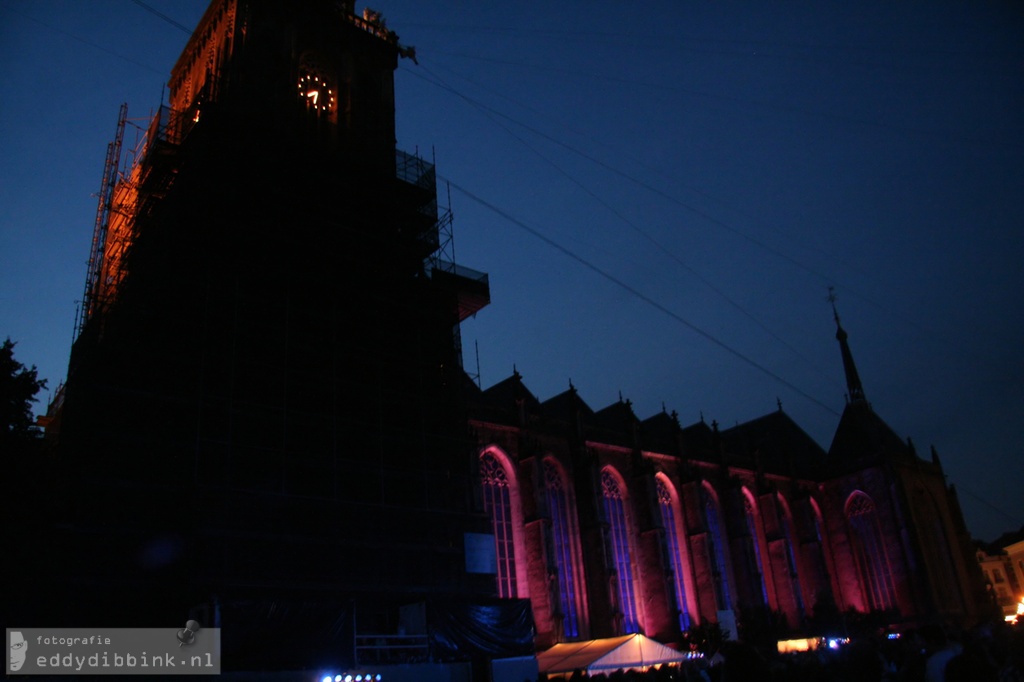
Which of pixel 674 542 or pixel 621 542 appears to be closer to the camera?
pixel 621 542

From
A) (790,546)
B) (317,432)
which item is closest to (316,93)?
(317,432)

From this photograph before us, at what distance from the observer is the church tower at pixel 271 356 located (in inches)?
762

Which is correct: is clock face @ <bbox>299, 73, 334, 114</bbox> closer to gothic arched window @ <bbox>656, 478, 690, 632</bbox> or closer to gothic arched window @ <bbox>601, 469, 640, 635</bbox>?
gothic arched window @ <bbox>601, 469, 640, 635</bbox>

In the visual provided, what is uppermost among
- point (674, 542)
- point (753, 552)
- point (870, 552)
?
point (674, 542)

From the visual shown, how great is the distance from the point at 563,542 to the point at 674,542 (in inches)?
329

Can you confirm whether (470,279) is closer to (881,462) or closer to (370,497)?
(370,497)

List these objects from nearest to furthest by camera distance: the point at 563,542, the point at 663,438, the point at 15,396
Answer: the point at 15,396 → the point at 563,542 → the point at 663,438

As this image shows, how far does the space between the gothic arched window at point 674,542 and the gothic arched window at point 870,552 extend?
1537 cm

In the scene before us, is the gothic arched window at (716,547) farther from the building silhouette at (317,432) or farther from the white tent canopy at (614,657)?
the white tent canopy at (614,657)

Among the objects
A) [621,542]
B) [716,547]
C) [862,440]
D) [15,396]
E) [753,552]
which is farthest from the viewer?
[862,440]

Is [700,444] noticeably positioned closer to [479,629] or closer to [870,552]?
[870,552]

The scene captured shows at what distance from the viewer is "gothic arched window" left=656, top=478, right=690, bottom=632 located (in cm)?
3569

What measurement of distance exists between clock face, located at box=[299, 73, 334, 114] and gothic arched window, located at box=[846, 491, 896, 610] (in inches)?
1522

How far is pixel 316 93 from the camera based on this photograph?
2892 centimetres
